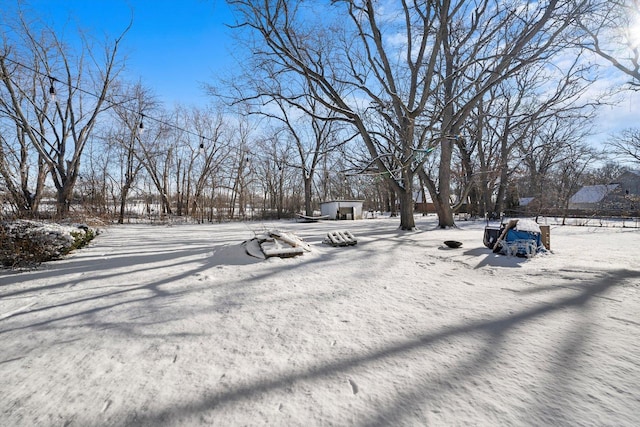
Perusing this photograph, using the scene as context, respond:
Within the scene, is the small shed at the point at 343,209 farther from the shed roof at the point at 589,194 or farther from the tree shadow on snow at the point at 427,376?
the shed roof at the point at 589,194

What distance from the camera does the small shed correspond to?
863 inches

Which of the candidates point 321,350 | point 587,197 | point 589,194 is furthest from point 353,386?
point 589,194

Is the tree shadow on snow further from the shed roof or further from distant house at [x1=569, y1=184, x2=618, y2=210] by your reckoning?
distant house at [x1=569, y1=184, x2=618, y2=210]

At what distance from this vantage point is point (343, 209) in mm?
22078

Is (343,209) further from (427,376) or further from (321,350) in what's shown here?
(427,376)

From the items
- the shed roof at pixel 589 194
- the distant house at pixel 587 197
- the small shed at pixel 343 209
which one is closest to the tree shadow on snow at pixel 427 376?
the small shed at pixel 343 209

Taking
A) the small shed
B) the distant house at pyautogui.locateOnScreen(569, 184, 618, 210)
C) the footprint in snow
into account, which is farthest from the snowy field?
the distant house at pyautogui.locateOnScreen(569, 184, 618, 210)

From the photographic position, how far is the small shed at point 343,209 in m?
21.9

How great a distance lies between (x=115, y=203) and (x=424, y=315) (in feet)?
88.3

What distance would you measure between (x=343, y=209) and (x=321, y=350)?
20.4 meters

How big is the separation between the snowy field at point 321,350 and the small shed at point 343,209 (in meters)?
18.1

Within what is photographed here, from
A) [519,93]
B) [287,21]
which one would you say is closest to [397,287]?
[287,21]

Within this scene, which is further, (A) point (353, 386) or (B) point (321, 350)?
(B) point (321, 350)

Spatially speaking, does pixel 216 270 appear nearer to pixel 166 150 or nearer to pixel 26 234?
pixel 26 234
